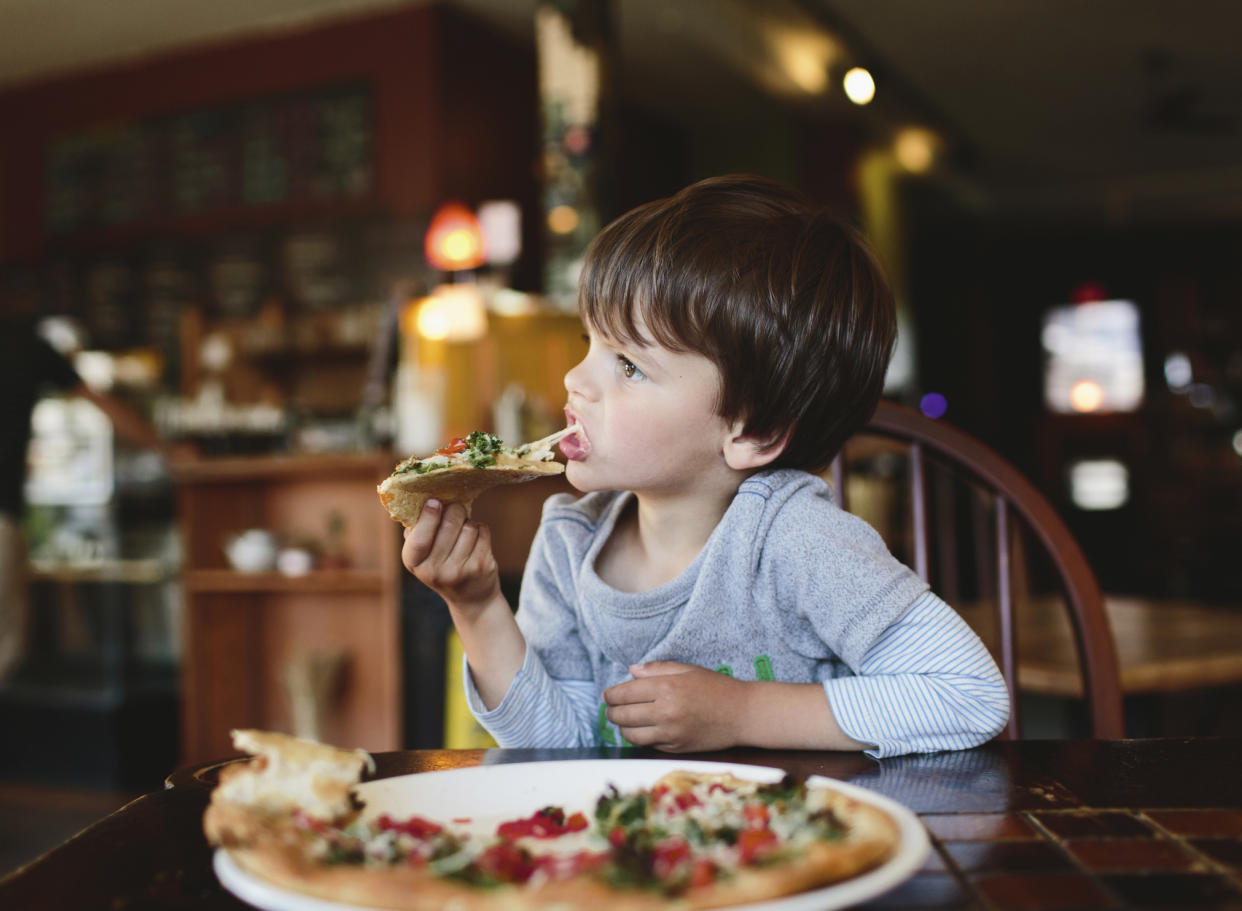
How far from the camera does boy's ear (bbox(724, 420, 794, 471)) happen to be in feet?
3.52

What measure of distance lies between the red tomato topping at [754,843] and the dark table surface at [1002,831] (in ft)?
0.19

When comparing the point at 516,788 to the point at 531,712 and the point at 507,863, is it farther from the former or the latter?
the point at 531,712

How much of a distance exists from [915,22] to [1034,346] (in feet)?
17.3

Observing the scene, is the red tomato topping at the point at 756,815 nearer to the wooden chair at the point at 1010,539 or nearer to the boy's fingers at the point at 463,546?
the boy's fingers at the point at 463,546

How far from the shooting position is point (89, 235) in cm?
641

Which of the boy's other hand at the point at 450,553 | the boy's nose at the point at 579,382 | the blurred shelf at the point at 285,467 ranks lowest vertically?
the boy's other hand at the point at 450,553

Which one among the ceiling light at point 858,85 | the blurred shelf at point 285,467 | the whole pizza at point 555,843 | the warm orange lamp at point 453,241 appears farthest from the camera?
the warm orange lamp at point 453,241

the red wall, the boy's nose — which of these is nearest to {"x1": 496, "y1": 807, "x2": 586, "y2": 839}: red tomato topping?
the boy's nose

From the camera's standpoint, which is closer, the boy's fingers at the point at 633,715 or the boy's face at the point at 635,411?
the boy's fingers at the point at 633,715

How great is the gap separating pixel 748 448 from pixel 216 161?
569 cm

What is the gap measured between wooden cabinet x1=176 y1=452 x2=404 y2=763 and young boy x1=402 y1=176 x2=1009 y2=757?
2.59 metres

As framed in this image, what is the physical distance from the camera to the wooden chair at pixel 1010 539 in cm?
113

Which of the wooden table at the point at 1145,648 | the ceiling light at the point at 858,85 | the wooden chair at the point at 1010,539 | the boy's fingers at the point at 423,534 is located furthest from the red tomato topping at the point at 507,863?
the ceiling light at the point at 858,85

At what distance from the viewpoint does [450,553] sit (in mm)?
993
